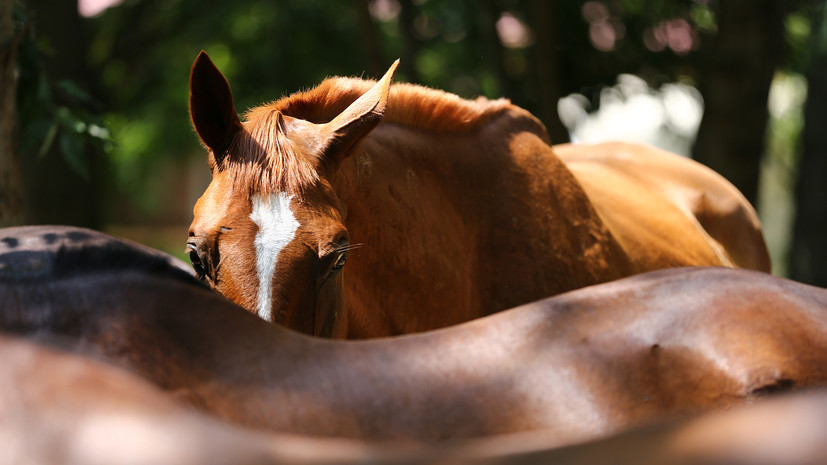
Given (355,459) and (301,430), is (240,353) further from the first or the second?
(355,459)

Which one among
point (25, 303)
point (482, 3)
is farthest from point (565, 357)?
point (482, 3)

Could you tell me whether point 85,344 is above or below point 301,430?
above

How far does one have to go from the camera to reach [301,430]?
1.30m

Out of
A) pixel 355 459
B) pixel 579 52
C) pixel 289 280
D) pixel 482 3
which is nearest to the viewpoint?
→ pixel 355 459

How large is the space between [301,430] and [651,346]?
682 millimetres

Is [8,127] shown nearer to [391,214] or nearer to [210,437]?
[391,214]

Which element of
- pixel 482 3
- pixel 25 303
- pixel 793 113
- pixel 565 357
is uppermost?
pixel 482 3

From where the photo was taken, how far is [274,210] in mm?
2295

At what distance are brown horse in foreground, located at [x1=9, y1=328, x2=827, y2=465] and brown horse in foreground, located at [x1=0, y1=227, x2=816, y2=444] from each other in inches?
3.5

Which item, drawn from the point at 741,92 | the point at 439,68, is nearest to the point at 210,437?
the point at 741,92

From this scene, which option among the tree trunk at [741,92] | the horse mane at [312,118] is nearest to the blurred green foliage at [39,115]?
the horse mane at [312,118]

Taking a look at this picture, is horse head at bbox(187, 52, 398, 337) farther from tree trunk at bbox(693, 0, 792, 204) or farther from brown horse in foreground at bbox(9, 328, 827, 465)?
tree trunk at bbox(693, 0, 792, 204)

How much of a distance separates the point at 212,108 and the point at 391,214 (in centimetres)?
74

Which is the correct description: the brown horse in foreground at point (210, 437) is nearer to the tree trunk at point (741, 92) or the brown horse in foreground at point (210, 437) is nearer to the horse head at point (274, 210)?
the horse head at point (274, 210)
